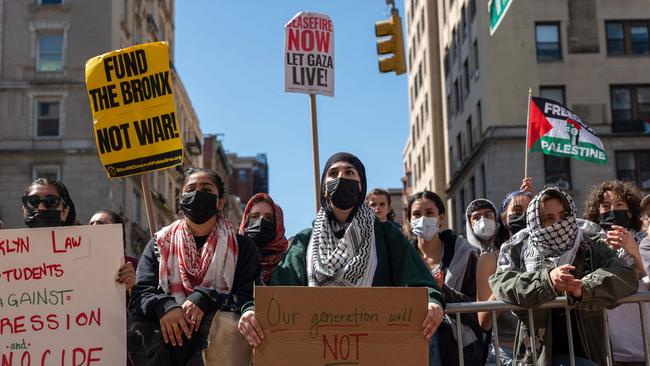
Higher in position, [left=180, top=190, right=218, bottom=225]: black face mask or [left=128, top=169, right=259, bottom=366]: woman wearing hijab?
[left=180, top=190, right=218, bottom=225]: black face mask

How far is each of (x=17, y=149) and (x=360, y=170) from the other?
33085 millimetres

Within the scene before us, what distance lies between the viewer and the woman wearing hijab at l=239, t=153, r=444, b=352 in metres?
4.95

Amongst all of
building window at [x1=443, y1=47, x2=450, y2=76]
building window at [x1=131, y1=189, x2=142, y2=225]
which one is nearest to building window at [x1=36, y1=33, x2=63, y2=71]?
building window at [x1=131, y1=189, x2=142, y2=225]

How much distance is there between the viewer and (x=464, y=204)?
139 ft

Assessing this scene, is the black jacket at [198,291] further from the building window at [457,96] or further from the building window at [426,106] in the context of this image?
the building window at [426,106]

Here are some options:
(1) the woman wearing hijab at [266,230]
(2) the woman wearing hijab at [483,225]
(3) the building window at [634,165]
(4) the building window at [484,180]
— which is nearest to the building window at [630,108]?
(3) the building window at [634,165]

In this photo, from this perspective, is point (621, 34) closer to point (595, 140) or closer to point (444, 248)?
point (595, 140)

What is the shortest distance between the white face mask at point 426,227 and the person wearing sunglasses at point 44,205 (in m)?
2.52

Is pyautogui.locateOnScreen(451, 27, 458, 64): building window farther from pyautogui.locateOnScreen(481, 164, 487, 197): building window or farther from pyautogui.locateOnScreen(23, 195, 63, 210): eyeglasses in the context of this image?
pyautogui.locateOnScreen(23, 195, 63, 210): eyeglasses

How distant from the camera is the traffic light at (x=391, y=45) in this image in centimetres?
1338

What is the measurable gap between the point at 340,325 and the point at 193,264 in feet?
3.47

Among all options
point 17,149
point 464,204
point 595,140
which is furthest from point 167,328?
point 464,204

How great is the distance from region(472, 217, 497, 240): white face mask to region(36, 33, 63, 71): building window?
31928 mm

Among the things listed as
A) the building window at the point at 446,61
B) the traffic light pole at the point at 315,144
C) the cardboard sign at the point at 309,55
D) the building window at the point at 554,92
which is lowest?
the traffic light pole at the point at 315,144
